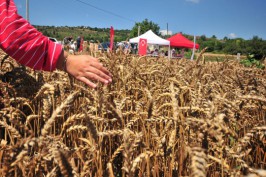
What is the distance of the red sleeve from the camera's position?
1.26 m

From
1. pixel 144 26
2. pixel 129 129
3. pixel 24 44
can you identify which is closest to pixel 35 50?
pixel 24 44

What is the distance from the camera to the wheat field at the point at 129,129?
0.73 meters

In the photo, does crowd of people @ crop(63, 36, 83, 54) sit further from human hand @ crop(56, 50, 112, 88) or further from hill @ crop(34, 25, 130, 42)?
hill @ crop(34, 25, 130, 42)

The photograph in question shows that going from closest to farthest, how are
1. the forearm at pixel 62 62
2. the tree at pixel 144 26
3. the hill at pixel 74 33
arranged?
the forearm at pixel 62 62 → the tree at pixel 144 26 → the hill at pixel 74 33

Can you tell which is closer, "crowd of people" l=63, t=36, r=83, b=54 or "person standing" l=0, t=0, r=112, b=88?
"person standing" l=0, t=0, r=112, b=88

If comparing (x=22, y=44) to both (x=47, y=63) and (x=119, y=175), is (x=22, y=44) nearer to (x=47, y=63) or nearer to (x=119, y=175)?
(x=47, y=63)

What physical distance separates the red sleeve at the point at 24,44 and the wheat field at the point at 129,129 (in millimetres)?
130

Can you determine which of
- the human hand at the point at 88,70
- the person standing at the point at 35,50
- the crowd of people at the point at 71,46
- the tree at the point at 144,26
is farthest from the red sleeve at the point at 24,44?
the tree at the point at 144,26

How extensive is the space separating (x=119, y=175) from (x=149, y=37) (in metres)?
20.8

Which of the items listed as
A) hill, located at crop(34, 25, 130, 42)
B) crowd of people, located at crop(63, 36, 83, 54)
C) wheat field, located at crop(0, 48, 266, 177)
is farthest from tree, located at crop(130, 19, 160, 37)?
wheat field, located at crop(0, 48, 266, 177)

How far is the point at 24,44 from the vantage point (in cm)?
126

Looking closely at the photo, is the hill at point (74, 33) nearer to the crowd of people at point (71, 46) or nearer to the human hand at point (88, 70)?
the crowd of people at point (71, 46)

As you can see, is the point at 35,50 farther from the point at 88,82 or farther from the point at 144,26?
the point at 144,26

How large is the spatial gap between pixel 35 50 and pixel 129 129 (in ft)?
1.93
